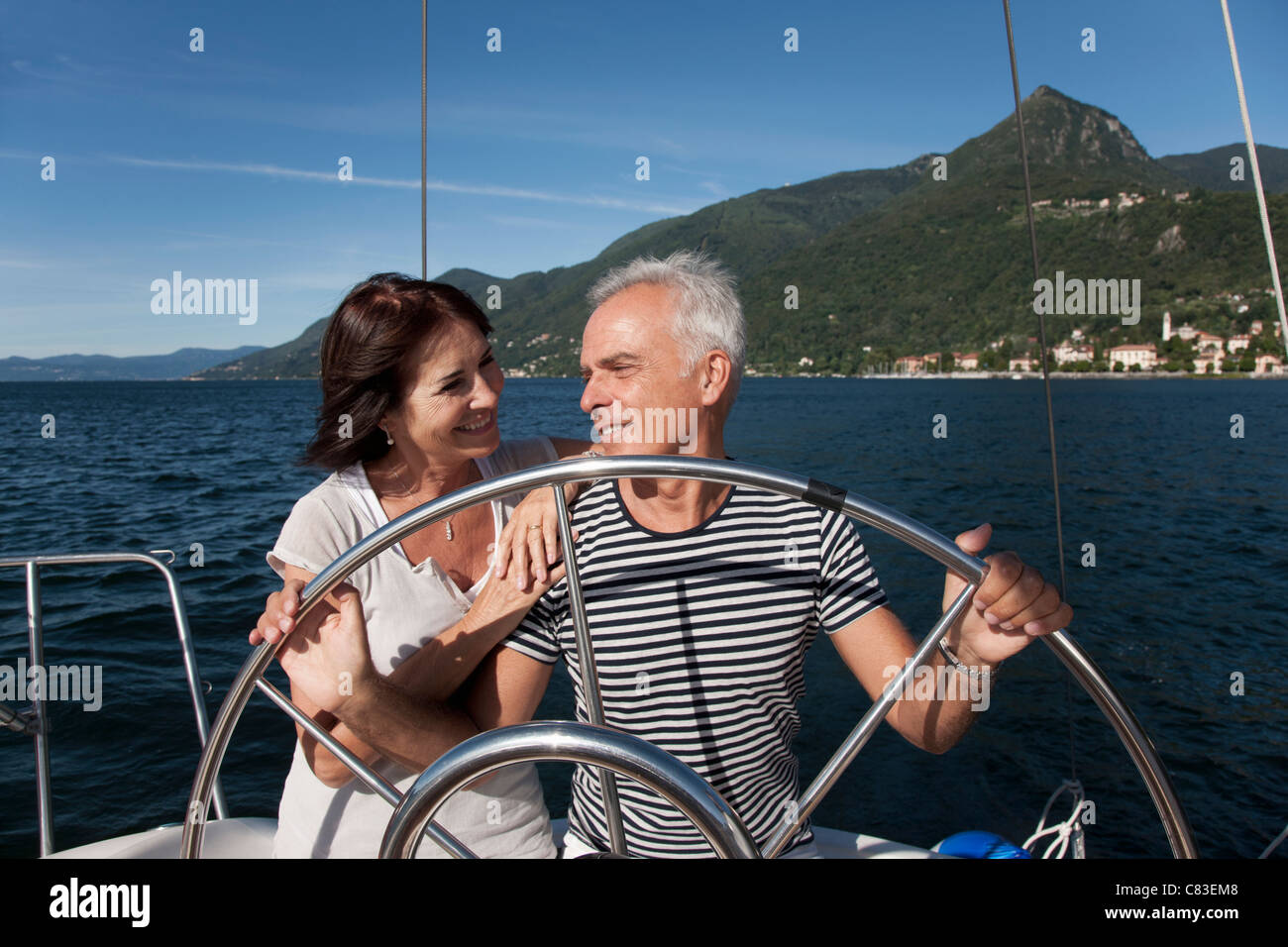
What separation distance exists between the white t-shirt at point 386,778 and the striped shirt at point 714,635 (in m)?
0.16

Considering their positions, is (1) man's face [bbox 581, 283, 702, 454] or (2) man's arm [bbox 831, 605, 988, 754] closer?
(2) man's arm [bbox 831, 605, 988, 754]

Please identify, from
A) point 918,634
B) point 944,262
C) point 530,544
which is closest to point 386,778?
point 530,544

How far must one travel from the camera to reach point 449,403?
1.74 m

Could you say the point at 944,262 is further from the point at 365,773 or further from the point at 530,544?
the point at 365,773

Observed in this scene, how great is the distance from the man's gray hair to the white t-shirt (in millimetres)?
659

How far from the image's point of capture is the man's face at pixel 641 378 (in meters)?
1.62

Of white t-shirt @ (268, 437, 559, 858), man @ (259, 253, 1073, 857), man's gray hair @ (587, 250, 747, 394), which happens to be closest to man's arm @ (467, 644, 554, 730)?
man @ (259, 253, 1073, 857)

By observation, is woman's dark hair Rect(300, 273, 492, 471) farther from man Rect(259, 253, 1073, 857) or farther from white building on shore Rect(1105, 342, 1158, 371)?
white building on shore Rect(1105, 342, 1158, 371)

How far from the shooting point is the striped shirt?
1.53 m

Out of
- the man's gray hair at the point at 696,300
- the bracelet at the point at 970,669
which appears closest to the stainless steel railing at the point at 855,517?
the bracelet at the point at 970,669

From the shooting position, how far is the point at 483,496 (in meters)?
1.05

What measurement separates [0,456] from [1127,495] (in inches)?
1288

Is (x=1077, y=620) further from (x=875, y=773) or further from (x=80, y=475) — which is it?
(x=80, y=475)

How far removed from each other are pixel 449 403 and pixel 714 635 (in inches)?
29.1
